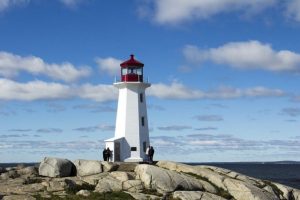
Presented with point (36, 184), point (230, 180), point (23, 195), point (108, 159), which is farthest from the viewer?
point (108, 159)

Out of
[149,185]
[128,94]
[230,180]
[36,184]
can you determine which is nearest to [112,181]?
[149,185]

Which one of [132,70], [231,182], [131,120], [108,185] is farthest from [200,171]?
[132,70]

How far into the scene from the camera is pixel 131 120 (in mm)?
47688

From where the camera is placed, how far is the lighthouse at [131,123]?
4747 centimetres

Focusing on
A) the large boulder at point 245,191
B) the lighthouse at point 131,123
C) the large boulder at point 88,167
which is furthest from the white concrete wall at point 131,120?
the large boulder at point 245,191

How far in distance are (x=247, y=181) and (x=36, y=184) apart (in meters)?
16.5

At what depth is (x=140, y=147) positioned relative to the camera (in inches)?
1879

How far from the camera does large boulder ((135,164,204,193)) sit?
36.9 metres

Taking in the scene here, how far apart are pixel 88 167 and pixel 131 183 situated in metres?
4.74

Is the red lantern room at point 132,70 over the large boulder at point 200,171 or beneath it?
over

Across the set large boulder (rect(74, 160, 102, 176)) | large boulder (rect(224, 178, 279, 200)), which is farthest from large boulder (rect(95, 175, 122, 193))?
large boulder (rect(224, 178, 279, 200))

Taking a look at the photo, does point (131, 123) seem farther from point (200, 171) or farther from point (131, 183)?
point (131, 183)

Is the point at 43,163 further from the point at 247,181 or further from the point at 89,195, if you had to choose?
the point at 247,181

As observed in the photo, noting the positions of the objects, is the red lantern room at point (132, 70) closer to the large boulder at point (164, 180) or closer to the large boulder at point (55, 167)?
the large boulder at point (55, 167)
